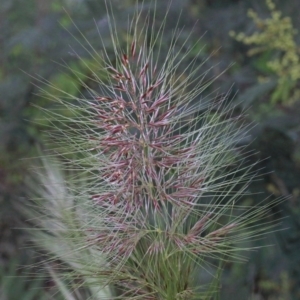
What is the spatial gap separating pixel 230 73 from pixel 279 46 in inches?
21.7

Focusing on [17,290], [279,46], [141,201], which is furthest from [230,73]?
[141,201]

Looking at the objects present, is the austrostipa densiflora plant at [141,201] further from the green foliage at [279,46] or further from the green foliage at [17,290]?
the green foliage at [279,46]

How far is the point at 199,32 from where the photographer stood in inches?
137

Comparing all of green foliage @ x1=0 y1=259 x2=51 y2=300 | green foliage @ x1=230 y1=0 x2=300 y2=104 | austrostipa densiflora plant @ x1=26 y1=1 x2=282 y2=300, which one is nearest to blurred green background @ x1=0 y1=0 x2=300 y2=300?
green foliage @ x1=230 y1=0 x2=300 y2=104

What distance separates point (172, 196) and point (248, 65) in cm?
217

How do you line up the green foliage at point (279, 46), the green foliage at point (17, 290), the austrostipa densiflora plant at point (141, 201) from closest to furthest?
the austrostipa densiflora plant at point (141, 201)
the green foliage at point (17, 290)
the green foliage at point (279, 46)

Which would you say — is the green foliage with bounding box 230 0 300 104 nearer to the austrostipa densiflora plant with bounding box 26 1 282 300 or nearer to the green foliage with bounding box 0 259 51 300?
the green foliage with bounding box 0 259 51 300

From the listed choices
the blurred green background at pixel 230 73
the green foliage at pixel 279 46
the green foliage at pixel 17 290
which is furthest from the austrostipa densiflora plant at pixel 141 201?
the green foliage at pixel 279 46

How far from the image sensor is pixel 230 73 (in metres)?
3.58

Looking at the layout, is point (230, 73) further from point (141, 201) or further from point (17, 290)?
point (141, 201)

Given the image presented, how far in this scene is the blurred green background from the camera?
3113 mm

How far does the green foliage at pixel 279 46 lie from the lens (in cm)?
304

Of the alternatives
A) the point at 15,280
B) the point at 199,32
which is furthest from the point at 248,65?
the point at 15,280

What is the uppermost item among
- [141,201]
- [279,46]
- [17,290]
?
[279,46]
